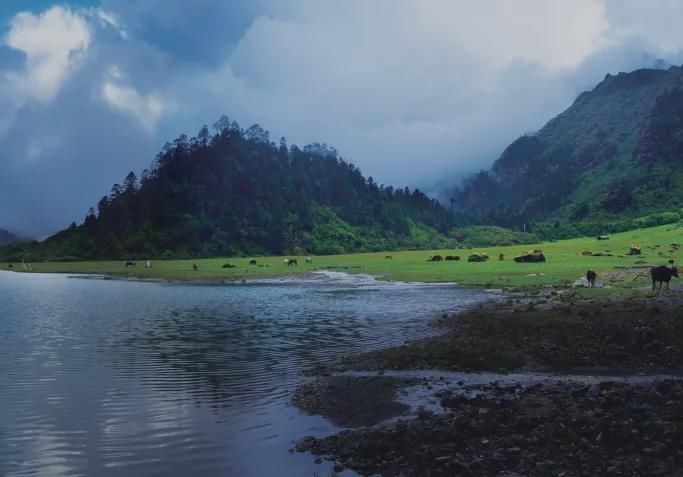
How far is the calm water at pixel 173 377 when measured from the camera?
15852mm

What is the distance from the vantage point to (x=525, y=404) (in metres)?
18.1

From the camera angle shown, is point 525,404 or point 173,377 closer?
point 525,404

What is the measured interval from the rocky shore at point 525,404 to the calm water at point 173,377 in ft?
6.26

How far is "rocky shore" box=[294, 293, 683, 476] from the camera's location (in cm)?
1377

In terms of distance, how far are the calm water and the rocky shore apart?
6.26 feet

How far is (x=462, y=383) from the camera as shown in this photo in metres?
22.5

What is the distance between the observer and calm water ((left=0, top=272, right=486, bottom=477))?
15852 millimetres

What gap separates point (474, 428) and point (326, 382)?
8.75 metres

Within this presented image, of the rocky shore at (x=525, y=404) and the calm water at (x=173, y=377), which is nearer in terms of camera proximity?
the rocky shore at (x=525, y=404)

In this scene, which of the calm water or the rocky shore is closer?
the rocky shore

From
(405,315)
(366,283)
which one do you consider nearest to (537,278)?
(366,283)

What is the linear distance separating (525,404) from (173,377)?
1573cm

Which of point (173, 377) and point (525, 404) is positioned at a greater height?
point (525, 404)

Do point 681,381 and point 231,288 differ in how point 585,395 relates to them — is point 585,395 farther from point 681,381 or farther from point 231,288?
point 231,288
